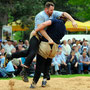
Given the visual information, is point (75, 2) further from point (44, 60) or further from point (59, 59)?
point (44, 60)

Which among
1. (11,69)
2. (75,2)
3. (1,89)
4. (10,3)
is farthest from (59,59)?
(75,2)

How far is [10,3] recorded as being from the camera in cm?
1675

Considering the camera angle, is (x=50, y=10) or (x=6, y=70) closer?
(x=50, y=10)

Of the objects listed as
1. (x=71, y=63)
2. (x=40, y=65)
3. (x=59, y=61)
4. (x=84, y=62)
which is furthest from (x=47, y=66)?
(x=84, y=62)

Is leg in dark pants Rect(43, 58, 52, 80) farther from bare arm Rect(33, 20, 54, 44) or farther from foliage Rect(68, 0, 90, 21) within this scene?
foliage Rect(68, 0, 90, 21)

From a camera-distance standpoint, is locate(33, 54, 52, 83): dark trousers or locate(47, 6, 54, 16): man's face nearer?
locate(47, 6, 54, 16): man's face

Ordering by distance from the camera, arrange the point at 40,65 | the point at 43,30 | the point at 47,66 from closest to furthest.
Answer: the point at 43,30 → the point at 40,65 → the point at 47,66

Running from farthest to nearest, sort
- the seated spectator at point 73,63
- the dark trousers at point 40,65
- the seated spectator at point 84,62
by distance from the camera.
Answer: the seated spectator at point 84,62
the seated spectator at point 73,63
the dark trousers at point 40,65

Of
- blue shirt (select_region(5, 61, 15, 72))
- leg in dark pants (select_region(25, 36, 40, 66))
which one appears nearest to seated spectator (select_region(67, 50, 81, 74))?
blue shirt (select_region(5, 61, 15, 72))

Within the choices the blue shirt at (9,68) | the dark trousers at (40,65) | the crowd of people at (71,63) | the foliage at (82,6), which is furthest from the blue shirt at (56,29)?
the foliage at (82,6)

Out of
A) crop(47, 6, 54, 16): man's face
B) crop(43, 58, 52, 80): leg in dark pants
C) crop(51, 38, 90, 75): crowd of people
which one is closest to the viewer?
crop(47, 6, 54, 16): man's face

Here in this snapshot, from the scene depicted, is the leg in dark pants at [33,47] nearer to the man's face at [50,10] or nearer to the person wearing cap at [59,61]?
the man's face at [50,10]

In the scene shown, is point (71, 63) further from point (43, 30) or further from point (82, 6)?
point (82, 6)

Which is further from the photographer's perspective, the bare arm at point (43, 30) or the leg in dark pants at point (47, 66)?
the leg in dark pants at point (47, 66)
